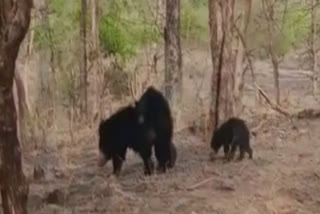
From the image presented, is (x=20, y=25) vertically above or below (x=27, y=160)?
above

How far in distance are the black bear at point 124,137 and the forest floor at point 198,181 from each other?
8.5 inches

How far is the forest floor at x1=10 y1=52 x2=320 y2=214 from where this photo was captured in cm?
728

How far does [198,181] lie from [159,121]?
1388 mm

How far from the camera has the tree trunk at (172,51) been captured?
14992 millimetres

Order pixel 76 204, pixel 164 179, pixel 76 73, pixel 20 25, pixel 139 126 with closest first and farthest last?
pixel 20 25
pixel 76 204
pixel 164 179
pixel 139 126
pixel 76 73

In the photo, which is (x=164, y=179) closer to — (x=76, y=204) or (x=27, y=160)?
(x=76, y=204)

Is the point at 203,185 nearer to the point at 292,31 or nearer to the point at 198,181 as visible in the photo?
the point at 198,181

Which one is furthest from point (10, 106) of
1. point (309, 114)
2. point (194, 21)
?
point (194, 21)

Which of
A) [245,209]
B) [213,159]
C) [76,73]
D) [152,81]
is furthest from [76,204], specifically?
[76,73]

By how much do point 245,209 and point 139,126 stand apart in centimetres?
243

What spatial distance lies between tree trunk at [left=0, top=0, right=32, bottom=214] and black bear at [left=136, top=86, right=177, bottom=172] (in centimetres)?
375

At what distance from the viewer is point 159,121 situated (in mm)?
9398

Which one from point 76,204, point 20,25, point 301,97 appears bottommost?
point 301,97

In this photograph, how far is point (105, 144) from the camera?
9.55 metres
